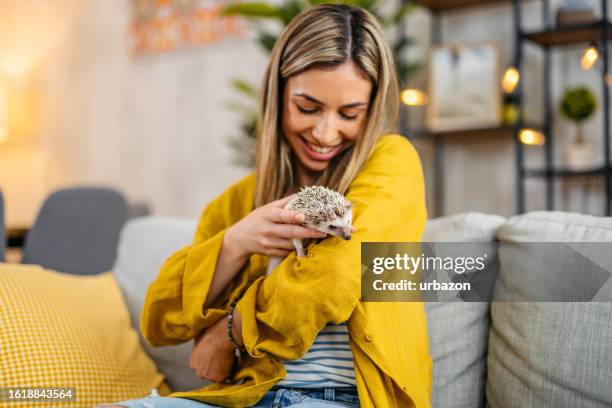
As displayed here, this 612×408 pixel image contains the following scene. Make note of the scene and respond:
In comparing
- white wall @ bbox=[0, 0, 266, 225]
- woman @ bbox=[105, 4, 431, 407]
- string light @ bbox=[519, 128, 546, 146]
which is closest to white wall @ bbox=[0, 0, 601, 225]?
white wall @ bbox=[0, 0, 266, 225]

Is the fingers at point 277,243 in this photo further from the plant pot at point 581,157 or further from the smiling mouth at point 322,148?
the plant pot at point 581,157

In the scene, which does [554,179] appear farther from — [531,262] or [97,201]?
[97,201]

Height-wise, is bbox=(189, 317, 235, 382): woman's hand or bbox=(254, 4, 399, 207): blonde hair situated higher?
bbox=(254, 4, 399, 207): blonde hair

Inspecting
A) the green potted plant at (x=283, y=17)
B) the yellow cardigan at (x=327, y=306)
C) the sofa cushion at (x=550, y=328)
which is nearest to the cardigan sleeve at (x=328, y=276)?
the yellow cardigan at (x=327, y=306)

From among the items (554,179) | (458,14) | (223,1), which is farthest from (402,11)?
(223,1)

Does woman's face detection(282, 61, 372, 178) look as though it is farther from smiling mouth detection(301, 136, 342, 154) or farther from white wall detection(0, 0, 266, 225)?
white wall detection(0, 0, 266, 225)

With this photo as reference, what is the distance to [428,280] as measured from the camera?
148 cm

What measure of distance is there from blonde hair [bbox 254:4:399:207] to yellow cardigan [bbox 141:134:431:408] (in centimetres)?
6

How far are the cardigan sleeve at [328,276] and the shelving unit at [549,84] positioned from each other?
162cm

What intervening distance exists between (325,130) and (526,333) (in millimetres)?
638

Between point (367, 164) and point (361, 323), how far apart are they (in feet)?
1.22

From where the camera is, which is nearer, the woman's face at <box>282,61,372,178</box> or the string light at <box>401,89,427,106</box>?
the woman's face at <box>282,61,372,178</box>

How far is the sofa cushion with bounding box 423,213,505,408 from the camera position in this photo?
153 centimetres

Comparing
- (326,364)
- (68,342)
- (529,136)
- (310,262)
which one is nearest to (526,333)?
(326,364)
